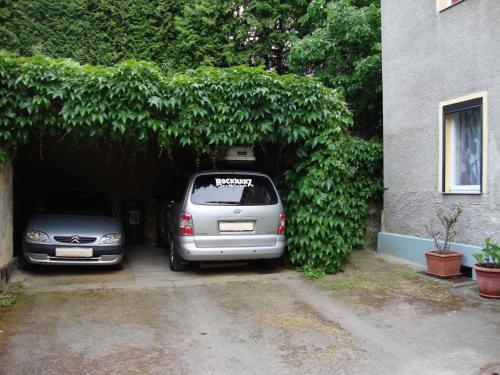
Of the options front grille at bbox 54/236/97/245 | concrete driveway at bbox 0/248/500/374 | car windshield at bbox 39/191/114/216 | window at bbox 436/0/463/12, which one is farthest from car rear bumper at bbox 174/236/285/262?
window at bbox 436/0/463/12

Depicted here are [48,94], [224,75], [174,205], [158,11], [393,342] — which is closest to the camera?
[393,342]

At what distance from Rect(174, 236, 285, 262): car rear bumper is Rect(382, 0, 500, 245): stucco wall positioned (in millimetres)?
3035

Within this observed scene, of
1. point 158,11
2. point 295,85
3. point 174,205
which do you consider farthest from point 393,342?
point 158,11

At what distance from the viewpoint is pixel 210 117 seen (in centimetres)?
711

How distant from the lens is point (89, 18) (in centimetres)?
1355

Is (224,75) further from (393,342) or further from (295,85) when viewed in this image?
(393,342)

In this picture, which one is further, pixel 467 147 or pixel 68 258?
pixel 467 147

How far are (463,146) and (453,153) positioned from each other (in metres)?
0.20

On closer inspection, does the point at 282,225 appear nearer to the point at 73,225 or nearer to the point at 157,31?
the point at 73,225

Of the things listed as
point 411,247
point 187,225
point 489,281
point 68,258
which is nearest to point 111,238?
point 68,258

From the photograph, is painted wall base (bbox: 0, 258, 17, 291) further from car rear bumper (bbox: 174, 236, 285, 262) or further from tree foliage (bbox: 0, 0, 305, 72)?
tree foliage (bbox: 0, 0, 305, 72)

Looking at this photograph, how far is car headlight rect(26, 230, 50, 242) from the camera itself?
7.17 m

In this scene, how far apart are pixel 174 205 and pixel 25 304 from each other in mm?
3293

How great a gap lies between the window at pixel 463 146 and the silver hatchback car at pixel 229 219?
3.04 metres
